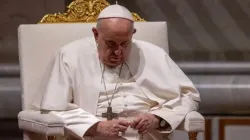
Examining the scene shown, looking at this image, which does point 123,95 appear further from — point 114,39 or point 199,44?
point 199,44

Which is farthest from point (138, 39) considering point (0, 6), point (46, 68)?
point (0, 6)

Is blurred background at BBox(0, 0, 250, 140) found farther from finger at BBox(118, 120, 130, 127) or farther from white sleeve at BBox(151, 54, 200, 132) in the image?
finger at BBox(118, 120, 130, 127)

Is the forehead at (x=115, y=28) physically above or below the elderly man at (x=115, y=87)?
above

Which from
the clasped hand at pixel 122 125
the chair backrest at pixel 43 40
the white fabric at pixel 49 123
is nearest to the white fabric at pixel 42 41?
the chair backrest at pixel 43 40

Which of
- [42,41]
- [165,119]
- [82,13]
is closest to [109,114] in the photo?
[165,119]

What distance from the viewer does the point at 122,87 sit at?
315cm

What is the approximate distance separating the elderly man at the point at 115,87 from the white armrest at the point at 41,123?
0.06 m

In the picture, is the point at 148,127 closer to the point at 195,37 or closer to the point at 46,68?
the point at 46,68

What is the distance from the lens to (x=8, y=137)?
418 cm

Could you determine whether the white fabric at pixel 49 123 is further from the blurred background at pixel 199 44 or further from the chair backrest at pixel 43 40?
the blurred background at pixel 199 44

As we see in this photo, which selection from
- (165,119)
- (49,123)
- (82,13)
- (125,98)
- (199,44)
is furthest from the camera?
(199,44)

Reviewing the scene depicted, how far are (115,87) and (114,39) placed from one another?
29 centimetres

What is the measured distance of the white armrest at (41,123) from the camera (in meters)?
2.81

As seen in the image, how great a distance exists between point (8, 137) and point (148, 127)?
1551mm
